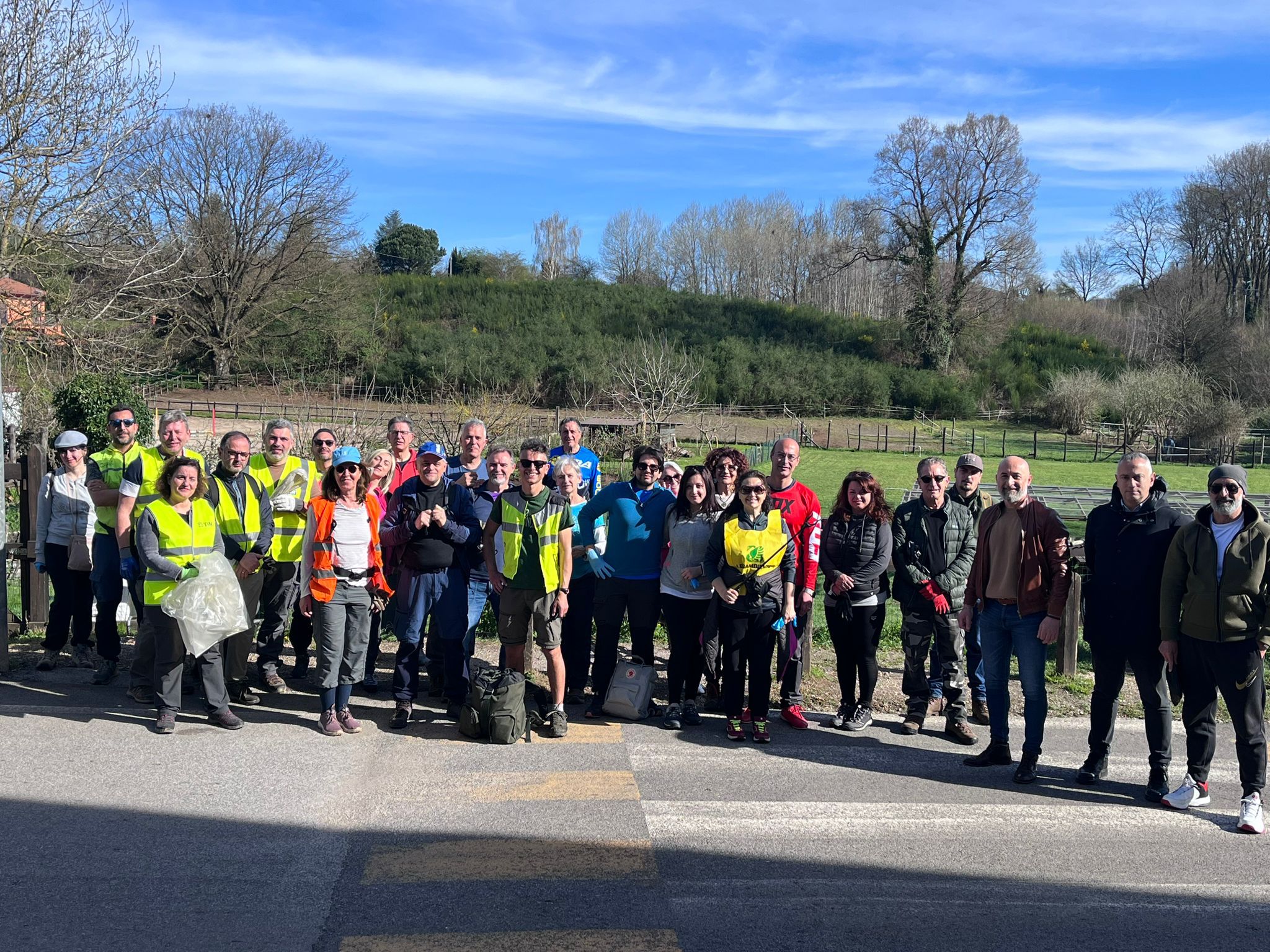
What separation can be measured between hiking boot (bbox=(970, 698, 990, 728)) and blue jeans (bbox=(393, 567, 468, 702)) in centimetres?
361

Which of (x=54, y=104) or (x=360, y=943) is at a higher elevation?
(x=54, y=104)

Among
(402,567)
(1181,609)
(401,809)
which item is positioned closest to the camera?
(401,809)

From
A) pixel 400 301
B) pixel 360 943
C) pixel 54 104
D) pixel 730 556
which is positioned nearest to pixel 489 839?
pixel 360 943

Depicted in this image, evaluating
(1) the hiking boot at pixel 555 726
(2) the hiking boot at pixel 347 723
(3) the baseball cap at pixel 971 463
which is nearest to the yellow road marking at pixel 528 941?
(1) the hiking boot at pixel 555 726

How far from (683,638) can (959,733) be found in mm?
1919

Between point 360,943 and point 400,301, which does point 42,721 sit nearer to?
point 360,943

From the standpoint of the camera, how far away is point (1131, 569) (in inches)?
232

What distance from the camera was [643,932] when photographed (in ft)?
13.6

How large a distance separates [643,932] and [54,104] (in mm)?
15493

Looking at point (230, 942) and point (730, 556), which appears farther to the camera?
point (730, 556)

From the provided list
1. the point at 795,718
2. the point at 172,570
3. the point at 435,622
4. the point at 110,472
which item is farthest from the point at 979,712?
the point at 110,472

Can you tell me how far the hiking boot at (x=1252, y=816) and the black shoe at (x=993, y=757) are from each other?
1274 mm

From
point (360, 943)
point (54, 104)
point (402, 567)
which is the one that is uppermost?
point (54, 104)

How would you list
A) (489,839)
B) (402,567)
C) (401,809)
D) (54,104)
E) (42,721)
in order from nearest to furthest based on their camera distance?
(489,839) < (401,809) < (42,721) < (402,567) < (54,104)
